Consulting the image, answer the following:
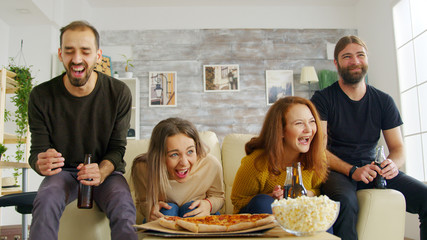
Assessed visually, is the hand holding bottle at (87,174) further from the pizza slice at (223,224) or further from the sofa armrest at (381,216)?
the sofa armrest at (381,216)

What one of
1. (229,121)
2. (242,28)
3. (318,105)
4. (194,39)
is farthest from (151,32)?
(318,105)

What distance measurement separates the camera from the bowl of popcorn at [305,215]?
1123 mm

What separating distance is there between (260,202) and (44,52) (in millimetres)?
4059

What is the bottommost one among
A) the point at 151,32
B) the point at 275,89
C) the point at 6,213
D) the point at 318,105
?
the point at 6,213

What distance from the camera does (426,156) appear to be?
3.98 metres

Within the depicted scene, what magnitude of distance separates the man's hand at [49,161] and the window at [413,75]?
3.54 m

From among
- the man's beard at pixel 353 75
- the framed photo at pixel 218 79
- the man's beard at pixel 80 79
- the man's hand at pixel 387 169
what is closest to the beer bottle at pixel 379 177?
the man's hand at pixel 387 169

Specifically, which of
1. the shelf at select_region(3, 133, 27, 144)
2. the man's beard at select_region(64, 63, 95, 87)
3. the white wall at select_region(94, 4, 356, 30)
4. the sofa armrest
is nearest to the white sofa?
the sofa armrest

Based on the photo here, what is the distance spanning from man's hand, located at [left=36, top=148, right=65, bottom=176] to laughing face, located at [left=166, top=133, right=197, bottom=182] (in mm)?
480

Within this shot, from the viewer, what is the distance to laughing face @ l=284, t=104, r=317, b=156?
1.88 m

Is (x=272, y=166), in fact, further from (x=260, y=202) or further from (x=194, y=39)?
(x=194, y=39)

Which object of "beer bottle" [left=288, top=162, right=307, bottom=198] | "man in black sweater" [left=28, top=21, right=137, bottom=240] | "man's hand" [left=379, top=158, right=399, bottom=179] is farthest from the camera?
"man's hand" [left=379, top=158, right=399, bottom=179]

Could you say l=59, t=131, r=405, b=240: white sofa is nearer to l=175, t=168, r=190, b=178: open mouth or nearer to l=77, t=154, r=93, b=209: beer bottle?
l=77, t=154, r=93, b=209: beer bottle

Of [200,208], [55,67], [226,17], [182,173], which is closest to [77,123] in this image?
[182,173]
